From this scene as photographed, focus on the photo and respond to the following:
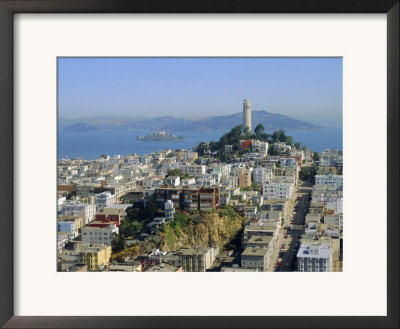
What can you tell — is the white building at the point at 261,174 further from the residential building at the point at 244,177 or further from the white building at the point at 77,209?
the white building at the point at 77,209

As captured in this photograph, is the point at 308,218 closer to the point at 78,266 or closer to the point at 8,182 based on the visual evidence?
the point at 78,266

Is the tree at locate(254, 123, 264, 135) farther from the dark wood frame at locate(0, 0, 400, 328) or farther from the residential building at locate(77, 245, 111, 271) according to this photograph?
the dark wood frame at locate(0, 0, 400, 328)

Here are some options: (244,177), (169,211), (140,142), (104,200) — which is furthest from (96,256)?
(244,177)

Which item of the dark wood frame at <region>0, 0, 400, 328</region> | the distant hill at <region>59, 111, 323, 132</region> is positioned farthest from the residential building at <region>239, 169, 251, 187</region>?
the dark wood frame at <region>0, 0, 400, 328</region>

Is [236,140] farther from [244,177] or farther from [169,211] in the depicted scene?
[169,211]

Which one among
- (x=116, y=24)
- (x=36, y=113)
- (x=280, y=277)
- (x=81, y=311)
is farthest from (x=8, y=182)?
(x=280, y=277)

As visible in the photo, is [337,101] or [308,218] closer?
[308,218]
